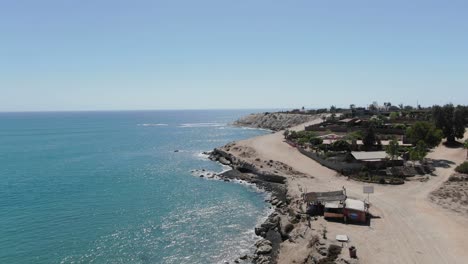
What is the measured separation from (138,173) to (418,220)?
53.6m

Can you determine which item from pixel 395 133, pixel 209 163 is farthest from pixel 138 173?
pixel 395 133

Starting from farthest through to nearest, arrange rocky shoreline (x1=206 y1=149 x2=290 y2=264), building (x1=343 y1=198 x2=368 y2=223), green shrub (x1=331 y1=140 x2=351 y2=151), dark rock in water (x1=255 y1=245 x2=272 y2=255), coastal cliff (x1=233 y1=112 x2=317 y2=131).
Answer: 1. coastal cliff (x1=233 y1=112 x2=317 y2=131)
2. green shrub (x1=331 y1=140 x2=351 y2=151)
3. building (x1=343 y1=198 x2=368 y2=223)
4. dark rock in water (x1=255 y1=245 x2=272 y2=255)
5. rocky shoreline (x1=206 y1=149 x2=290 y2=264)

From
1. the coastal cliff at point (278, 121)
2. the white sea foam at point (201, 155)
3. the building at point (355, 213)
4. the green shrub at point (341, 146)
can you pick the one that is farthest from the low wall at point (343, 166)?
the coastal cliff at point (278, 121)

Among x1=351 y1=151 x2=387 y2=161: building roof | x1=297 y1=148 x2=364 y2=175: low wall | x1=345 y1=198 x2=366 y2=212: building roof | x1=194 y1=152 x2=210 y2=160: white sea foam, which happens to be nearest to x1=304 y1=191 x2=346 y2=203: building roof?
x1=345 y1=198 x2=366 y2=212: building roof

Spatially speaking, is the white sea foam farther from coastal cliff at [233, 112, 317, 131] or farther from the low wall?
coastal cliff at [233, 112, 317, 131]

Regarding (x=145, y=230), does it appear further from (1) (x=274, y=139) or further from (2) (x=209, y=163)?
(1) (x=274, y=139)

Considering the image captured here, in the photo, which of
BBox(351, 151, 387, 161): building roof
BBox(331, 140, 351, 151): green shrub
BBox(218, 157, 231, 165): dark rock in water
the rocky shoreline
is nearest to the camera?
the rocky shoreline

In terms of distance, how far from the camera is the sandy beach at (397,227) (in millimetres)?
29344

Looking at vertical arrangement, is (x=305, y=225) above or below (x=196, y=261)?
above

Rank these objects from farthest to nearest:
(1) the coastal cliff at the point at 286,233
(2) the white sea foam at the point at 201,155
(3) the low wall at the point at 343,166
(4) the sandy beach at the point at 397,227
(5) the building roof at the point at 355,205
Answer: (2) the white sea foam at the point at 201,155
(3) the low wall at the point at 343,166
(5) the building roof at the point at 355,205
(1) the coastal cliff at the point at 286,233
(4) the sandy beach at the point at 397,227

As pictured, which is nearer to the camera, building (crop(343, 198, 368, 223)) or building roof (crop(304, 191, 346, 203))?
building (crop(343, 198, 368, 223))

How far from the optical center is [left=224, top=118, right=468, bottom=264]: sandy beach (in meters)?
29.3

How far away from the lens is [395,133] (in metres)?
94.8

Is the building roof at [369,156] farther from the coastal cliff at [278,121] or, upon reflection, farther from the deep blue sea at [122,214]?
the coastal cliff at [278,121]
